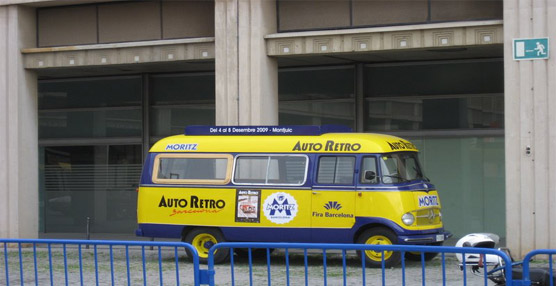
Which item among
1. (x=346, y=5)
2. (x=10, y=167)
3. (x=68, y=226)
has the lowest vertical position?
(x=68, y=226)

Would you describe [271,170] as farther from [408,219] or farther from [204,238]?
[408,219]

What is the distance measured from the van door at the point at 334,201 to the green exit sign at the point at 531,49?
3.73 meters

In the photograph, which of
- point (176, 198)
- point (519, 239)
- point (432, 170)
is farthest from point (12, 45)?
point (519, 239)

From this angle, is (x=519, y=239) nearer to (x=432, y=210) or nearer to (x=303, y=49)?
(x=432, y=210)

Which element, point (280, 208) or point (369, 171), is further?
point (280, 208)

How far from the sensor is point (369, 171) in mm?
16188

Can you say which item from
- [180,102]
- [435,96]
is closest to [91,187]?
[180,102]

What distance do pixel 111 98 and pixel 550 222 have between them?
39.4 feet

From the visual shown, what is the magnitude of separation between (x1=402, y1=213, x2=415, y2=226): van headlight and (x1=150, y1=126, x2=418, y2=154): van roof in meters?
1.19

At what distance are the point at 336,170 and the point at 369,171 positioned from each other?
62 centimetres

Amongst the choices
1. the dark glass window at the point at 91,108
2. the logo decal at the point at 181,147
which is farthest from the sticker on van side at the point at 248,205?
the dark glass window at the point at 91,108

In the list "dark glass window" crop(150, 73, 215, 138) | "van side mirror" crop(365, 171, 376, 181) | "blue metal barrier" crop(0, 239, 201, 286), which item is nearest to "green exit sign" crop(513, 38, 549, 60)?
"van side mirror" crop(365, 171, 376, 181)

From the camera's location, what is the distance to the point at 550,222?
17062mm

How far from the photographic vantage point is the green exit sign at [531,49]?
17.0m
